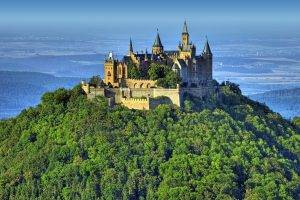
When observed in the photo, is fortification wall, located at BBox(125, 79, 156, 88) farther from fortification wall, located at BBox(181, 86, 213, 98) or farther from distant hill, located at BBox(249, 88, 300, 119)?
distant hill, located at BBox(249, 88, 300, 119)

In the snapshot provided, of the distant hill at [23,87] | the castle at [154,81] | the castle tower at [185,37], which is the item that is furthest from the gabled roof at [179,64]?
the distant hill at [23,87]

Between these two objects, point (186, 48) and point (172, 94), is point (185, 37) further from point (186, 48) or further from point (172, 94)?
point (172, 94)

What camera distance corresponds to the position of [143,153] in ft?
181

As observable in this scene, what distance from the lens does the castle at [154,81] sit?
59.2 m

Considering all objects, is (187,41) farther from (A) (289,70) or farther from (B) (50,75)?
(A) (289,70)

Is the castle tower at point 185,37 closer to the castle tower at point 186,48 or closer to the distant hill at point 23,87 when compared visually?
the castle tower at point 186,48

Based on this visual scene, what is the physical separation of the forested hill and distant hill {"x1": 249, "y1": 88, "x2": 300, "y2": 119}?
156 feet

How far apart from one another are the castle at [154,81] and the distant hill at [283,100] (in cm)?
4164

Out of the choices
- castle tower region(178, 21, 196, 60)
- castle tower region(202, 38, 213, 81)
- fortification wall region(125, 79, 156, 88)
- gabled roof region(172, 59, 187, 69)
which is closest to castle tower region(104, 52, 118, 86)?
fortification wall region(125, 79, 156, 88)

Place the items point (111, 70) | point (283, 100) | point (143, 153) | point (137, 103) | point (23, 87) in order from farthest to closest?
point (23, 87) < point (283, 100) < point (111, 70) < point (137, 103) < point (143, 153)

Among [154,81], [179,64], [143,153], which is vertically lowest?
[143,153]

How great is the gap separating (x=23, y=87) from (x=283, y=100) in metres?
38.9

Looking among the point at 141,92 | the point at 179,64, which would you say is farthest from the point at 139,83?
the point at 179,64

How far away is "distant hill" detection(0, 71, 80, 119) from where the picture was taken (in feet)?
377
